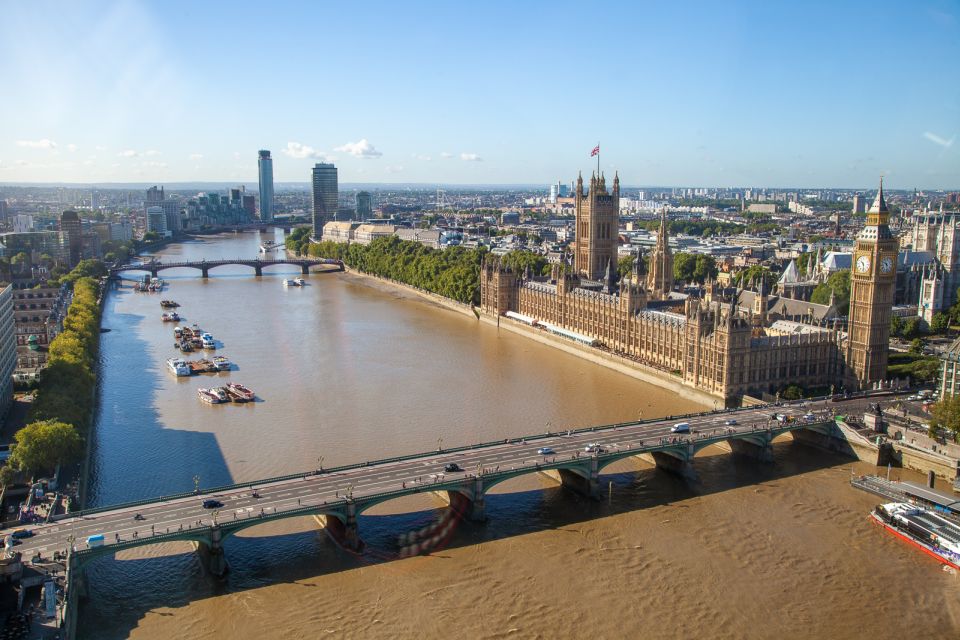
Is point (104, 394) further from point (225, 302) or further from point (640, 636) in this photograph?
point (225, 302)

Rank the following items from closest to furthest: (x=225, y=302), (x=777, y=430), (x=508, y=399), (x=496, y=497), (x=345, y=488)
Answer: (x=345, y=488), (x=496, y=497), (x=777, y=430), (x=508, y=399), (x=225, y=302)

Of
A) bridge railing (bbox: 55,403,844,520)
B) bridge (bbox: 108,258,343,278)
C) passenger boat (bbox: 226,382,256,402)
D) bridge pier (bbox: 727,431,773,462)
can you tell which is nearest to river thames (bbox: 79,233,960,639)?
bridge pier (bbox: 727,431,773,462)

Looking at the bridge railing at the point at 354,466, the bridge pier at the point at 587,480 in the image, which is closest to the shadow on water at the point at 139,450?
the bridge railing at the point at 354,466

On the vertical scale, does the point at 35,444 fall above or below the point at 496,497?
above

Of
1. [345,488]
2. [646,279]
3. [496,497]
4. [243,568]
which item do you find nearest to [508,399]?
[496,497]

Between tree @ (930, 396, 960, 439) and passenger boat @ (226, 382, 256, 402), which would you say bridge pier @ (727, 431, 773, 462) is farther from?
passenger boat @ (226, 382, 256, 402)

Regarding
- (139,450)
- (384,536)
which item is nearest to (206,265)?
(139,450)

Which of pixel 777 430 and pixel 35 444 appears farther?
pixel 777 430
